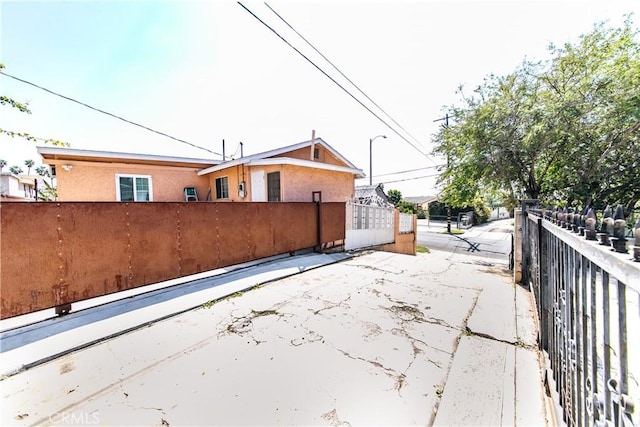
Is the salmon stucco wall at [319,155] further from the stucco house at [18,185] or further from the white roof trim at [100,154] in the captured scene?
the stucco house at [18,185]

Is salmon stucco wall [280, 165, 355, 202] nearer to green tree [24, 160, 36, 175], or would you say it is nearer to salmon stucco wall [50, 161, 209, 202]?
salmon stucco wall [50, 161, 209, 202]

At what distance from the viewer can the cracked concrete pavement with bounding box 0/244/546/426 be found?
1885 mm

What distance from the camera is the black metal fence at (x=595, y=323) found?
0.79 m

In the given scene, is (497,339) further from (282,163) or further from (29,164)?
(29,164)

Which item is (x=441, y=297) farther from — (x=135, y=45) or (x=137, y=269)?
(x=135, y=45)

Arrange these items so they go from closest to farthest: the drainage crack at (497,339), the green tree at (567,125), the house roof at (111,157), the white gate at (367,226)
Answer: the drainage crack at (497,339) → the green tree at (567,125) → the house roof at (111,157) → the white gate at (367,226)

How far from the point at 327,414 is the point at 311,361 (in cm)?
65

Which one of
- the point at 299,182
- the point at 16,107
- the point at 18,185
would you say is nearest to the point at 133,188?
the point at 16,107

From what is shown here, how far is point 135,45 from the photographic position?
6.64 meters

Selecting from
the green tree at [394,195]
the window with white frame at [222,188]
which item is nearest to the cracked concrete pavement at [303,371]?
the window with white frame at [222,188]

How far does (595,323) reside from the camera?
1089mm

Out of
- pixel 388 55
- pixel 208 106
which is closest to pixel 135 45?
pixel 208 106

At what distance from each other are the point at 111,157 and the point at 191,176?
9.77 feet

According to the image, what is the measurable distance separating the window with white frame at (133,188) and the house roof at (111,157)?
2.24 ft
